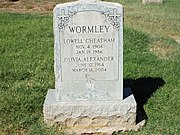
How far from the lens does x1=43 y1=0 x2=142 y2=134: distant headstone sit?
4.40 m

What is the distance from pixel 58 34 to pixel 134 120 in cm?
135

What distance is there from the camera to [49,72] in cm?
657

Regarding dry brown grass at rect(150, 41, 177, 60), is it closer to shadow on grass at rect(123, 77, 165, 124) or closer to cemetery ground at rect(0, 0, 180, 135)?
cemetery ground at rect(0, 0, 180, 135)

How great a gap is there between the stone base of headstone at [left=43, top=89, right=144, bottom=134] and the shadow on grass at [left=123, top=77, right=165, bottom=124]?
16.6 inches

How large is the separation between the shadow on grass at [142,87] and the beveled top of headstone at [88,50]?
0.72 metres

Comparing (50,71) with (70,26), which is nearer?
(70,26)

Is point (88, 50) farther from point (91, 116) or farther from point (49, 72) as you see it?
point (49, 72)

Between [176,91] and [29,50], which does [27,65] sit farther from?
[176,91]

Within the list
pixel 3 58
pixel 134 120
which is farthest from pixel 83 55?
pixel 3 58

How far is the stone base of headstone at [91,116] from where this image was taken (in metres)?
4.52

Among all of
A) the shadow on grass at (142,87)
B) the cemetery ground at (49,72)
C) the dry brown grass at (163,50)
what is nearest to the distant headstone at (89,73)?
the cemetery ground at (49,72)

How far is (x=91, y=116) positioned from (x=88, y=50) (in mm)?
777

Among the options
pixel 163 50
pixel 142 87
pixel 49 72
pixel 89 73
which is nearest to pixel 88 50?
pixel 89 73

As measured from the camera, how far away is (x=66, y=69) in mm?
4559
